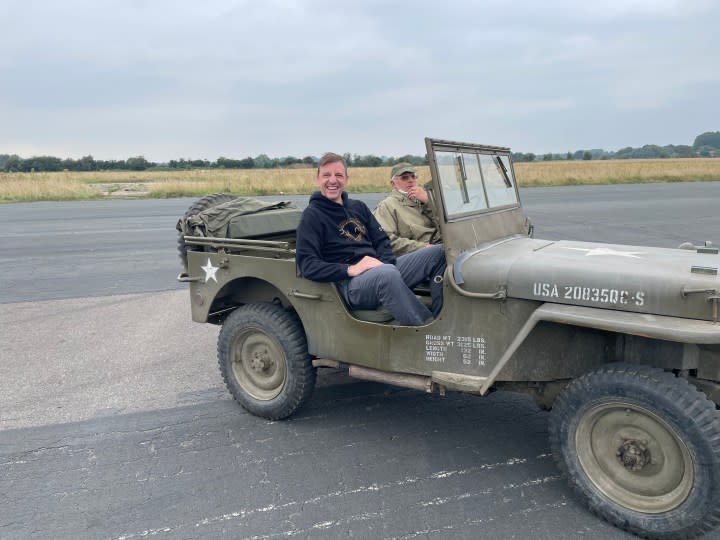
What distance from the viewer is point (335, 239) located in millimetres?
3766

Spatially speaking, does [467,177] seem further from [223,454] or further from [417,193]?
[223,454]

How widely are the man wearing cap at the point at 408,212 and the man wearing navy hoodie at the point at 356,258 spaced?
24.7 inches

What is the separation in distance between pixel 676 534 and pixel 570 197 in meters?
21.2

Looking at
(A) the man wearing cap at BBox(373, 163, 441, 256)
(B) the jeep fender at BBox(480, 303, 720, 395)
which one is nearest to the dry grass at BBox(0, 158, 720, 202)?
(A) the man wearing cap at BBox(373, 163, 441, 256)

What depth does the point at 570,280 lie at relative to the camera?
2.93 meters

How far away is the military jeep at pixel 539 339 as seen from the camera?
2.65 metres

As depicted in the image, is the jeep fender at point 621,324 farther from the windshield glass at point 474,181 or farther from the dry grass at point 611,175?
the dry grass at point 611,175

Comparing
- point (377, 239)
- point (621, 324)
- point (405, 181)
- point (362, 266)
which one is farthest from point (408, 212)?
point (621, 324)

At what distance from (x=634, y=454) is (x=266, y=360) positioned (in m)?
2.38

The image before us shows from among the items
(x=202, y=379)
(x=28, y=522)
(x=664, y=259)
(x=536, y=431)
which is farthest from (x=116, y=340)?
(x=664, y=259)

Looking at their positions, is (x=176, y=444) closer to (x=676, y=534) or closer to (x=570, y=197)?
(x=676, y=534)

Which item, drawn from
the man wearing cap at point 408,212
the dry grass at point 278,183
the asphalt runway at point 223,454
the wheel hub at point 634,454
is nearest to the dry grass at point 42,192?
the dry grass at point 278,183

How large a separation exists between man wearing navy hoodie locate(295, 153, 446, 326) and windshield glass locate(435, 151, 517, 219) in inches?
13.7

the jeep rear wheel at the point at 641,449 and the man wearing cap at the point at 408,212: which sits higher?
the man wearing cap at the point at 408,212
